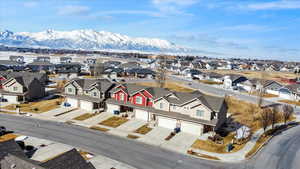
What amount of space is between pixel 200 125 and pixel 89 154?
23.5m

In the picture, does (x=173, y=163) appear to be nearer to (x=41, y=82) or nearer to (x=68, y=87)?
(x=68, y=87)

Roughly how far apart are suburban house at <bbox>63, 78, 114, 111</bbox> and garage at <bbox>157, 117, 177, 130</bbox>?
17991mm

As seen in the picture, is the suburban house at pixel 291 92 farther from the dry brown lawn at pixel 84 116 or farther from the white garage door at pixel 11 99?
the white garage door at pixel 11 99

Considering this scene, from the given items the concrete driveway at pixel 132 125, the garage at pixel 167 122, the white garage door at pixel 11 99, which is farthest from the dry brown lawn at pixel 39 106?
the garage at pixel 167 122

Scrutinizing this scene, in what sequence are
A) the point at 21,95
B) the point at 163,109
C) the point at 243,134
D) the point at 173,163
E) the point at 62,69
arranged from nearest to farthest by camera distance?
the point at 173,163
the point at 243,134
the point at 163,109
the point at 21,95
the point at 62,69

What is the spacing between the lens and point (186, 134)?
46.0 meters

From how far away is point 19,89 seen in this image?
6397 cm

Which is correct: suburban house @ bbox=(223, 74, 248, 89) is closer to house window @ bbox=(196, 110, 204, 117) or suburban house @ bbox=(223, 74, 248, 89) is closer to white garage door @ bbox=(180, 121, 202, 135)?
house window @ bbox=(196, 110, 204, 117)

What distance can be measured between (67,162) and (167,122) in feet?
99.9

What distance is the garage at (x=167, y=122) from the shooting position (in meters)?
48.2

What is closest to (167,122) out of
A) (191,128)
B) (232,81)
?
(191,128)

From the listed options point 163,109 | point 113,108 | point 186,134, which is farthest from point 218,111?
point 113,108

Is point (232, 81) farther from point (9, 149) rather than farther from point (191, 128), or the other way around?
point (9, 149)

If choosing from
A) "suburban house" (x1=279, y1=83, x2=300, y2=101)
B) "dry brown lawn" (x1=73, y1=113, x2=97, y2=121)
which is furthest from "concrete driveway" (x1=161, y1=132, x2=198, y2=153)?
"suburban house" (x1=279, y1=83, x2=300, y2=101)
